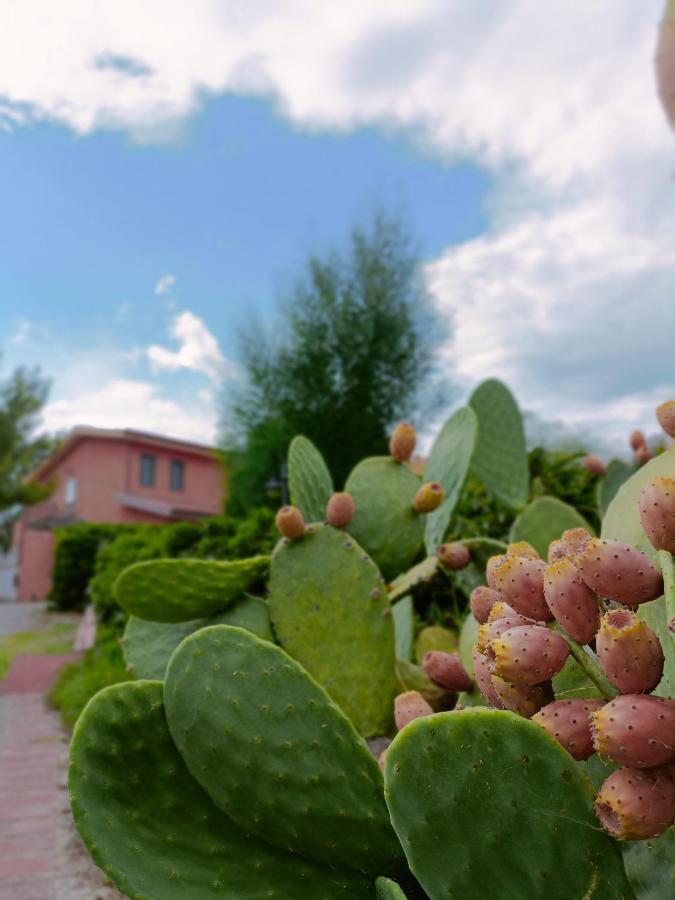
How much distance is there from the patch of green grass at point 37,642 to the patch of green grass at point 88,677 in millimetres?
1399

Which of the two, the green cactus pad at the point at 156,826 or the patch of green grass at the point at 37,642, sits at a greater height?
the green cactus pad at the point at 156,826

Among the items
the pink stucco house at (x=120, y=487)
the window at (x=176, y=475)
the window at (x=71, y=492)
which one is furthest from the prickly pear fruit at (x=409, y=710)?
the window at (x=71, y=492)

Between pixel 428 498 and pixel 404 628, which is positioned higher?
pixel 428 498

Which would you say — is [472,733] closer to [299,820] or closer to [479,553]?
[299,820]

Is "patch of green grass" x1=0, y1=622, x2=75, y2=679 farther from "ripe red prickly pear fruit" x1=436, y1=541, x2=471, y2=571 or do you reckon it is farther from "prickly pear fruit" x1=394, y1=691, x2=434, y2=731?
"prickly pear fruit" x1=394, y1=691, x2=434, y2=731

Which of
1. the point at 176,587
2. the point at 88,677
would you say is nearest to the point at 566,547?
the point at 176,587

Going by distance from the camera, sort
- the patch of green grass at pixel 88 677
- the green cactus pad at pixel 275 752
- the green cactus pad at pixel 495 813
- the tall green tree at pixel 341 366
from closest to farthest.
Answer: the green cactus pad at pixel 495 813 → the green cactus pad at pixel 275 752 → the patch of green grass at pixel 88 677 → the tall green tree at pixel 341 366

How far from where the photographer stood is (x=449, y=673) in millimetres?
1180

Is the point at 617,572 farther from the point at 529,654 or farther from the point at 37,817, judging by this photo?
the point at 37,817

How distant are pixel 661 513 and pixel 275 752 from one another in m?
0.56

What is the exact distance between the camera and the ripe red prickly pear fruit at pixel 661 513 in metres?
0.73

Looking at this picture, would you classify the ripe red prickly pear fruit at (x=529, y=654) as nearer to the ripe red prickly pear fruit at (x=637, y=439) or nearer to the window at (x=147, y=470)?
the ripe red prickly pear fruit at (x=637, y=439)

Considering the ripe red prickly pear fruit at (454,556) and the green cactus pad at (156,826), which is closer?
the green cactus pad at (156,826)

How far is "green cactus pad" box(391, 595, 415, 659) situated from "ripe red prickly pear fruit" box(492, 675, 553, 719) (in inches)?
56.9
